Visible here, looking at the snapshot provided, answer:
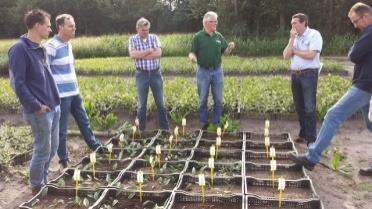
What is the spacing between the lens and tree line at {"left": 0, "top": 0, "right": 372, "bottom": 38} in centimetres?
2039

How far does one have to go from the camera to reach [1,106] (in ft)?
28.2

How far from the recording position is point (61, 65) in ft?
17.6

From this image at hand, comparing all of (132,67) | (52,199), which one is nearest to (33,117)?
(52,199)

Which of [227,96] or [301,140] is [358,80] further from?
[227,96]

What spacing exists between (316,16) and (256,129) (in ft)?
49.2

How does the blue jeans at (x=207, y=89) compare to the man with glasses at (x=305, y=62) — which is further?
the blue jeans at (x=207, y=89)

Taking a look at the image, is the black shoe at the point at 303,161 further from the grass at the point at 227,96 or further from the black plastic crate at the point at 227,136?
the grass at the point at 227,96

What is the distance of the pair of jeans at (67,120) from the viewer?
5.54m

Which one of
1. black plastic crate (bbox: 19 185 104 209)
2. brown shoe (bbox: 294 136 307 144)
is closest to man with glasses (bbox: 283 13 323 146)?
brown shoe (bbox: 294 136 307 144)

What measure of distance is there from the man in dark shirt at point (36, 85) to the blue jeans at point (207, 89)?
8.71 feet

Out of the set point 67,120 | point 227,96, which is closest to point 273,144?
point 227,96

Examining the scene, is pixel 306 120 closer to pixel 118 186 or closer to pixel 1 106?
pixel 118 186

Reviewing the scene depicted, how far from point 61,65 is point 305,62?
9.94 ft

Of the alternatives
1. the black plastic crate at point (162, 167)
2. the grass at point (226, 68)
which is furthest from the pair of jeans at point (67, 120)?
the grass at point (226, 68)
